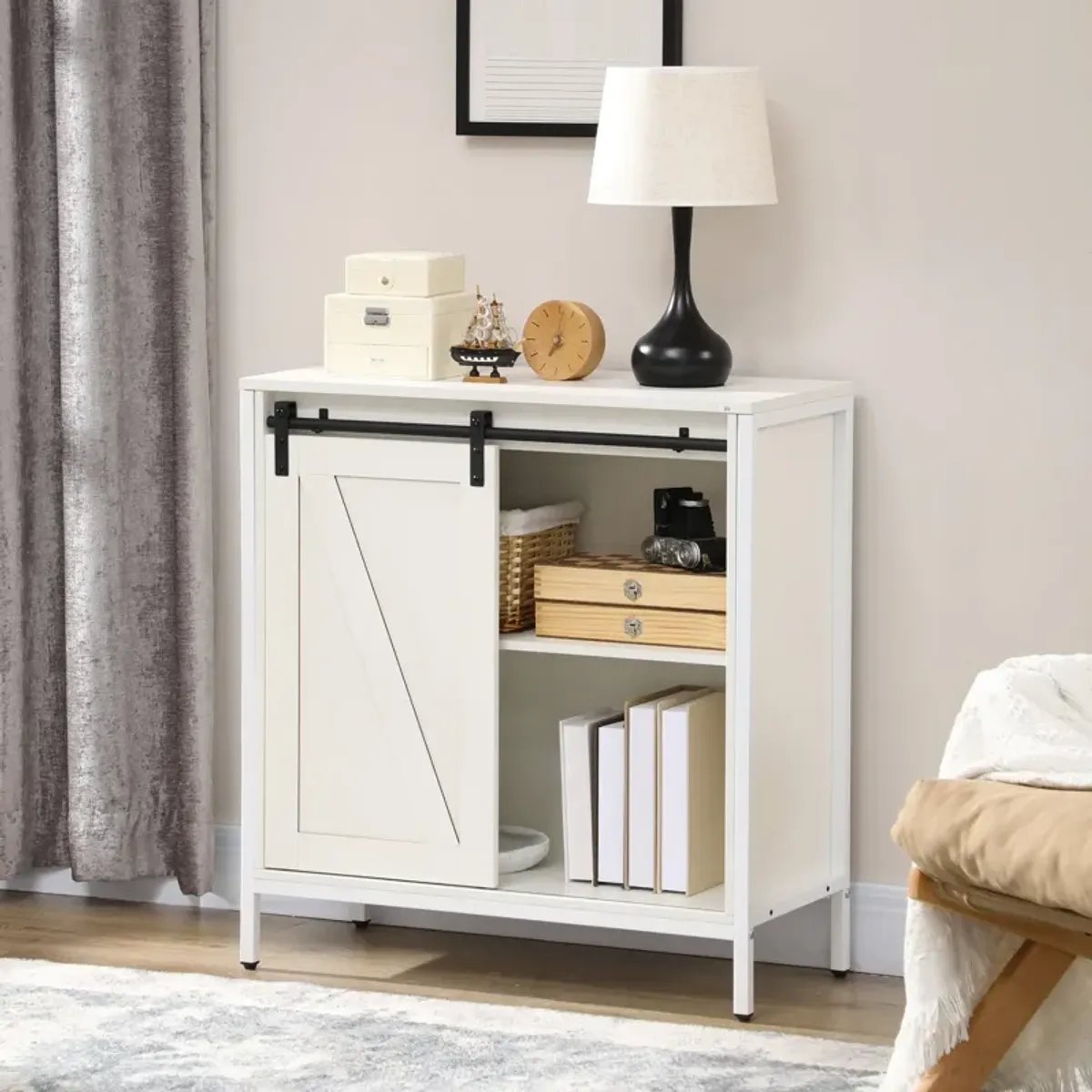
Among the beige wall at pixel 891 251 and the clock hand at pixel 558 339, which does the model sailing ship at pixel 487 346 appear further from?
the beige wall at pixel 891 251

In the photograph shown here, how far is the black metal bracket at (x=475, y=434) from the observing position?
9.10ft

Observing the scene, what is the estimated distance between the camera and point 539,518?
9.80 feet

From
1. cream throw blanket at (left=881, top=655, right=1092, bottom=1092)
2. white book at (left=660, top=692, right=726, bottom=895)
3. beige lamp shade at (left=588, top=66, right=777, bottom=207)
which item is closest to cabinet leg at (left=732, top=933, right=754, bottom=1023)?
white book at (left=660, top=692, right=726, bottom=895)

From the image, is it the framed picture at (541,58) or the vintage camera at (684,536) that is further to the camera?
the framed picture at (541,58)

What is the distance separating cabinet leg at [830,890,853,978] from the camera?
3041 millimetres

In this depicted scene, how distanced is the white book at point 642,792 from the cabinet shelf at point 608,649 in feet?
0.27

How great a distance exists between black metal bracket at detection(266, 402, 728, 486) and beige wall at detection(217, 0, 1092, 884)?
359 millimetres

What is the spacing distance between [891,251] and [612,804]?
0.90 metres

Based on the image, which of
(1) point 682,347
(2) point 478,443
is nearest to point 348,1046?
(2) point 478,443

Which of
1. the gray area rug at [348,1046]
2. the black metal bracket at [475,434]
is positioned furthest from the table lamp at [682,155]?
the gray area rug at [348,1046]

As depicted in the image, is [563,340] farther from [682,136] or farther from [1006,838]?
[1006,838]

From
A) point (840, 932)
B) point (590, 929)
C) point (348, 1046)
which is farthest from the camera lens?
point (590, 929)

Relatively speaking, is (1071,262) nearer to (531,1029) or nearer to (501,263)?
(501,263)

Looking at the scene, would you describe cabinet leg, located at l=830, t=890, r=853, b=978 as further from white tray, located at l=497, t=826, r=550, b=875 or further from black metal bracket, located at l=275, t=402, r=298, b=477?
black metal bracket, located at l=275, t=402, r=298, b=477
